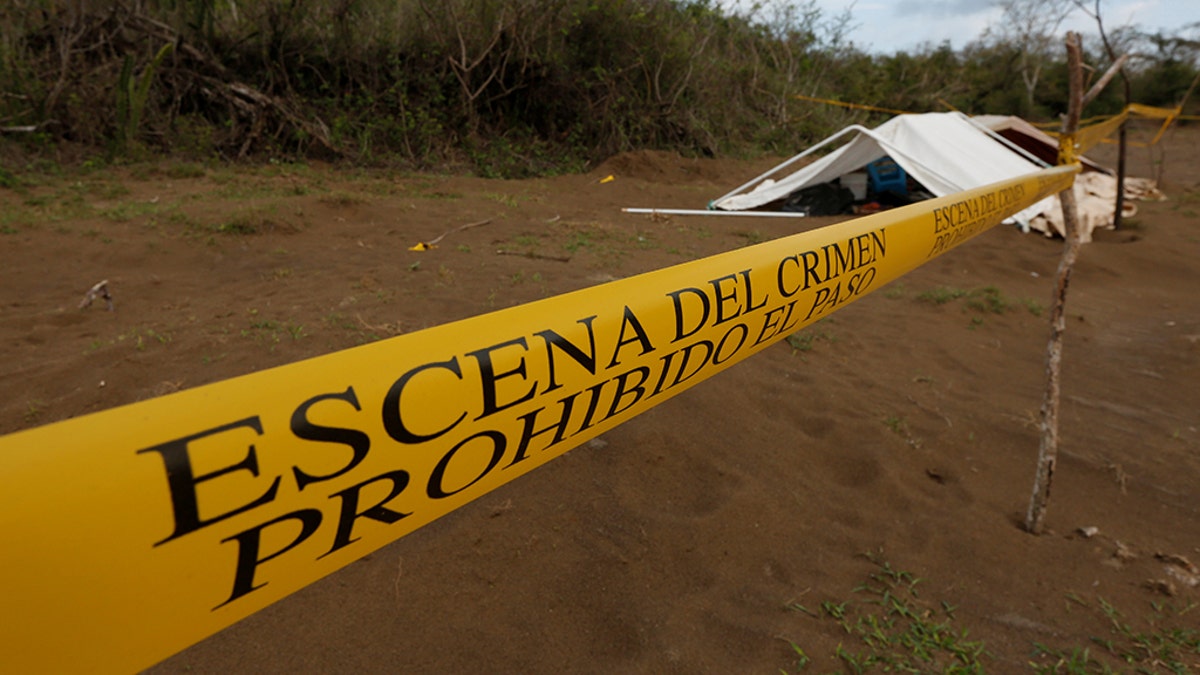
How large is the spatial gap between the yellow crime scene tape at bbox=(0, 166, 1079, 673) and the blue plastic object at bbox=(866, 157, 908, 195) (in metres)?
8.61

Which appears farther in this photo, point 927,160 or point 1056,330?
point 927,160

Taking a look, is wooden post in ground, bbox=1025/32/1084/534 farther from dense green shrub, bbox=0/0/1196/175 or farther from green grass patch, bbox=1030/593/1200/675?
dense green shrub, bbox=0/0/1196/175

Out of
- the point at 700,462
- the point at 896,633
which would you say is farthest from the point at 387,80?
the point at 896,633

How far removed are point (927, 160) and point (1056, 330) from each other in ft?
20.7

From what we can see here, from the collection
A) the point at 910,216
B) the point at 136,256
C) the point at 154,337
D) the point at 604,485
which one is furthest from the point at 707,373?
the point at 136,256

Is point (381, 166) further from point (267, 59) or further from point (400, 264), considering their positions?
point (400, 264)

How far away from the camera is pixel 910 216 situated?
1.72 m

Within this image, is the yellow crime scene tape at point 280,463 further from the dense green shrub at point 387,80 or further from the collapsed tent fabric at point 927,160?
the dense green shrub at point 387,80

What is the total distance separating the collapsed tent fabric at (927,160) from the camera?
7.70 m

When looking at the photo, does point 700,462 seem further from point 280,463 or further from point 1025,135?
point 1025,135

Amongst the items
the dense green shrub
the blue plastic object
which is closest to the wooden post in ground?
the blue plastic object

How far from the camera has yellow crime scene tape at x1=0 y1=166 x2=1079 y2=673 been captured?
0.50 metres

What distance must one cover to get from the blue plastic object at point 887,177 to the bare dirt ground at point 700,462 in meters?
2.88

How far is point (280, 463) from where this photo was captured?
596 millimetres
